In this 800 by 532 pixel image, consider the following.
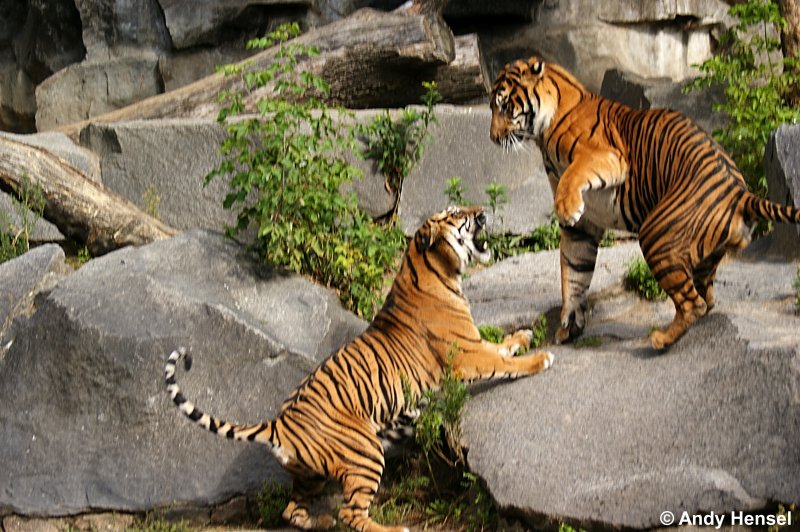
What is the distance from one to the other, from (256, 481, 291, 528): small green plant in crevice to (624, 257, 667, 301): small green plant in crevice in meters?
2.60

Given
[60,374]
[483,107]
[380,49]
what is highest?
[380,49]

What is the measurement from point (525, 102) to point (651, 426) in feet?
6.71

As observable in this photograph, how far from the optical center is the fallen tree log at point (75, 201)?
22.9 feet

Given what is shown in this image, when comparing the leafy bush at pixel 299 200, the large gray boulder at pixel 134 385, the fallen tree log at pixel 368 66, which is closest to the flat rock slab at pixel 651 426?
the large gray boulder at pixel 134 385

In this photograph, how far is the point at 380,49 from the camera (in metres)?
9.19

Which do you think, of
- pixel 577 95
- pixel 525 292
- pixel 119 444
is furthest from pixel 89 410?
pixel 577 95

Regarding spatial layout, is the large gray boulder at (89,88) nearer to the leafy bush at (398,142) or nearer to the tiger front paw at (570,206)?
the leafy bush at (398,142)

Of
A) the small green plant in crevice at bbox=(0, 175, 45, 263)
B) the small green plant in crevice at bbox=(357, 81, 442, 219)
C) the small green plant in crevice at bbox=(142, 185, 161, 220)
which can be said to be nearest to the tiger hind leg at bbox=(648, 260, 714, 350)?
the small green plant in crevice at bbox=(357, 81, 442, 219)

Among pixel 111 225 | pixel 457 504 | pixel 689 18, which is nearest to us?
pixel 457 504

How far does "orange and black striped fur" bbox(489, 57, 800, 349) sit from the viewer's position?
4746mm

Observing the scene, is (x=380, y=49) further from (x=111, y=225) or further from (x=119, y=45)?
(x=119, y=45)

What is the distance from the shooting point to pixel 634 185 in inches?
204

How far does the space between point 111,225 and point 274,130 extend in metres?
1.63

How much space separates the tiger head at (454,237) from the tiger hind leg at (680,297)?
0.92 m
